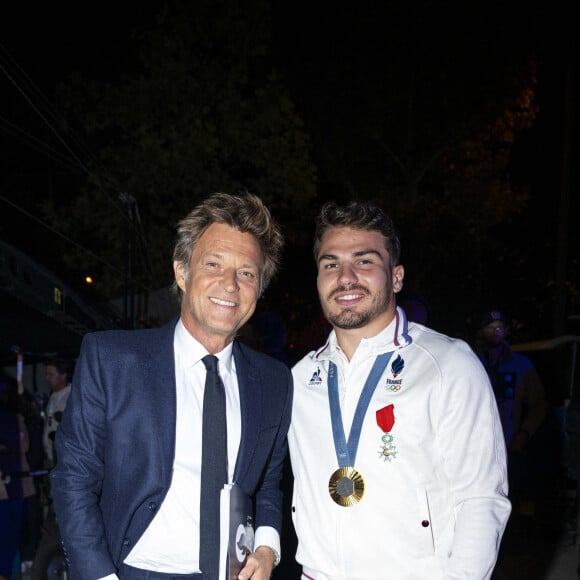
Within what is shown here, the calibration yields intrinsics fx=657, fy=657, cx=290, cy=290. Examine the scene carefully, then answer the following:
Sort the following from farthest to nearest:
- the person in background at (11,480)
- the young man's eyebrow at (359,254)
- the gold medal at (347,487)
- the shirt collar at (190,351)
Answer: the person in background at (11,480) → the young man's eyebrow at (359,254) → the shirt collar at (190,351) → the gold medal at (347,487)

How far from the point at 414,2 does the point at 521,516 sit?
15.1 meters

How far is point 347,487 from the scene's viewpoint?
8.73ft

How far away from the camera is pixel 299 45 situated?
17.1 meters

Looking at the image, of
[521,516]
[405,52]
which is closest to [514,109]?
[405,52]

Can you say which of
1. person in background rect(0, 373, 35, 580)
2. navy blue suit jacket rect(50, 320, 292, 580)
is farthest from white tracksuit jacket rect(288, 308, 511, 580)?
person in background rect(0, 373, 35, 580)

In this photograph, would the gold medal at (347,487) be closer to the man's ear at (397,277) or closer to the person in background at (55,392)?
the man's ear at (397,277)

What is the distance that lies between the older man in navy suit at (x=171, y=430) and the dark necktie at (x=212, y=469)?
0.08 feet

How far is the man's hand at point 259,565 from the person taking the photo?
2.58m

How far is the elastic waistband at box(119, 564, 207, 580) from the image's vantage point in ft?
8.16

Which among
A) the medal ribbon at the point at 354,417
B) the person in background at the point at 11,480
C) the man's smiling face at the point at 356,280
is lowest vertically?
the person in background at the point at 11,480

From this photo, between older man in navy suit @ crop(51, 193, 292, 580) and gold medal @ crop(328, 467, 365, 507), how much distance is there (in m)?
0.34

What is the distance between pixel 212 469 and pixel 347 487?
1.88ft

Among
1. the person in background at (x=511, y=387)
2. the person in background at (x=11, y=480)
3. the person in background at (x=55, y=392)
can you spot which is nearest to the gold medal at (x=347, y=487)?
the person in background at (x=511, y=387)

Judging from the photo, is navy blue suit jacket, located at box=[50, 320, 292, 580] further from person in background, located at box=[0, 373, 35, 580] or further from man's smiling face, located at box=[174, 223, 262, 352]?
person in background, located at box=[0, 373, 35, 580]
